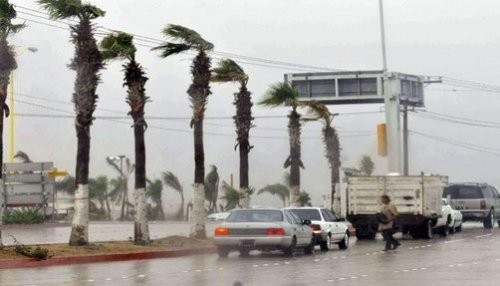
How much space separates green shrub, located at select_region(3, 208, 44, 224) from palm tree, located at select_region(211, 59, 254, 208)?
46.0 feet

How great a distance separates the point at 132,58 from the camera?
1382 inches

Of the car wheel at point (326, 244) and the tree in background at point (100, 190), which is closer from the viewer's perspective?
the car wheel at point (326, 244)

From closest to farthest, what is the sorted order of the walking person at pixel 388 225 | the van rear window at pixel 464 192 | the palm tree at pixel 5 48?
the palm tree at pixel 5 48
the walking person at pixel 388 225
the van rear window at pixel 464 192

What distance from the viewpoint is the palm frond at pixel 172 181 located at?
93.4 metres

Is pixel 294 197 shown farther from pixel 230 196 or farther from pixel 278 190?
pixel 278 190

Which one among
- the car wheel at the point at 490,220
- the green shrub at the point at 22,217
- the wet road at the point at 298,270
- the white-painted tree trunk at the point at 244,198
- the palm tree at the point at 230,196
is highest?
the palm tree at the point at 230,196

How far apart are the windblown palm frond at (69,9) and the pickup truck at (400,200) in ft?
51.7

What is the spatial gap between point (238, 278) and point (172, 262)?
23.6 feet

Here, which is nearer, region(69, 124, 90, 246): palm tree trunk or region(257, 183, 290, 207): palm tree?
region(69, 124, 90, 246): palm tree trunk

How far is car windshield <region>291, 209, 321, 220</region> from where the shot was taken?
3711cm

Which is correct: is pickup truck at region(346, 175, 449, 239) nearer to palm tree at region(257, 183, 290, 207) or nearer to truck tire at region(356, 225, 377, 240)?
truck tire at region(356, 225, 377, 240)

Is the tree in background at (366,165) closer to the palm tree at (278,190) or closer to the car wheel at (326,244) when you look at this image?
the palm tree at (278,190)

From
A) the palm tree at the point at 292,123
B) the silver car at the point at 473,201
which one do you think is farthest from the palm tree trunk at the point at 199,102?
the silver car at the point at 473,201

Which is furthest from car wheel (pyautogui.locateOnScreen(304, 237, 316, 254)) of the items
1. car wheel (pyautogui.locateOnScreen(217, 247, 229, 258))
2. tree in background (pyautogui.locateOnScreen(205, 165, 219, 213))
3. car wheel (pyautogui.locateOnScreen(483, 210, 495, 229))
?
tree in background (pyautogui.locateOnScreen(205, 165, 219, 213))
